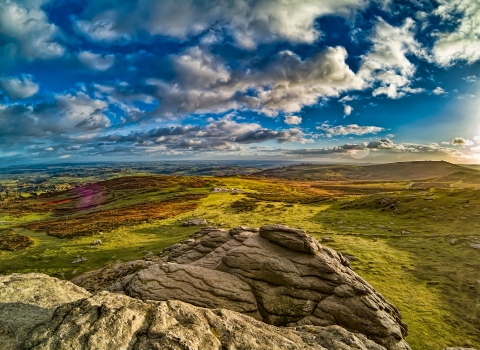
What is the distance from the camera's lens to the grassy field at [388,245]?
21.4m

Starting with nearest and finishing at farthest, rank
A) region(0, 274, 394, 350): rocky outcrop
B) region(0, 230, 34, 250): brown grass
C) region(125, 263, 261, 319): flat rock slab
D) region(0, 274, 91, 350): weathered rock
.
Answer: region(0, 274, 394, 350): rocky outcrop → region(0, 274, 91, 350): weathered rock → region(125, 263, 261, 319): flat rock slab → region(0, 230, 34, 250): brown grass

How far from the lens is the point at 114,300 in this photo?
10.8m

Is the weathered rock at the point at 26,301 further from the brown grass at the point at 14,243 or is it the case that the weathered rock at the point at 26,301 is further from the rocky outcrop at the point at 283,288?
the brown grass at the point at 14,243

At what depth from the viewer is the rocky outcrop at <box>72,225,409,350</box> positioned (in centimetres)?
1706

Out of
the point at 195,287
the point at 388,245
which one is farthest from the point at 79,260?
the point at 388,245

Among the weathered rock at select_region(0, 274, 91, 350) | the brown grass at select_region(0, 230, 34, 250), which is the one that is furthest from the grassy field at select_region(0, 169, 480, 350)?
the weathered rock at select_region(0, 274, 91, 350)

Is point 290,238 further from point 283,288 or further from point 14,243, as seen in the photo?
point 14,243

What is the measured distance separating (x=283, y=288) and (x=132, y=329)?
12.5 m

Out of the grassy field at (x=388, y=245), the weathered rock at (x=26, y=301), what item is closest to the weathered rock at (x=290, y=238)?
the grassy field at (x=388, y=245)

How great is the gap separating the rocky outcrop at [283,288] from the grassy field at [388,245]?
4.48m

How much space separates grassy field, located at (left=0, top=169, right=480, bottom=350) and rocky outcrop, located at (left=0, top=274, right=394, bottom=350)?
12.9m

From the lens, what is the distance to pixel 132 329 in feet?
30.7

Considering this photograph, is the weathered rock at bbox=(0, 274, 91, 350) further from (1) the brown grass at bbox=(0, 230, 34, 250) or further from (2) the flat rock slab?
(1) the brown grass at bbox=(0, 230, 34, 250)

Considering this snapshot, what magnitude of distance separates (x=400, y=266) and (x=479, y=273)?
23.2 ft
